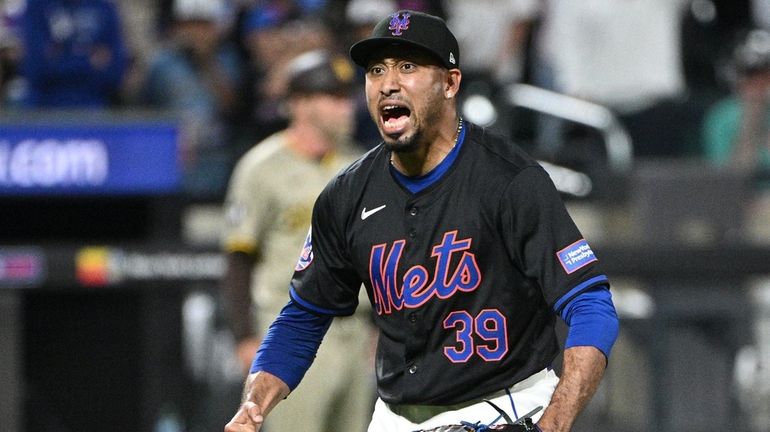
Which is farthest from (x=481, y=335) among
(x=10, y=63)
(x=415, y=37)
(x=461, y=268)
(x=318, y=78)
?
(x=10, y=63)

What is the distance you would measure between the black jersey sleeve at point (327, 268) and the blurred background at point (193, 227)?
364cm

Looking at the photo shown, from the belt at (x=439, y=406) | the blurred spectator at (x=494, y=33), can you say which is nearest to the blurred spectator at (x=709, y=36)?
the blurred spectator at (x=494, y=33)

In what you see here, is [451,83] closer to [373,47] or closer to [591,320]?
[373,47]

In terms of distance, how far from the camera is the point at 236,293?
21.9 ft

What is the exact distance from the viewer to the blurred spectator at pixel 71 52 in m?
8.25

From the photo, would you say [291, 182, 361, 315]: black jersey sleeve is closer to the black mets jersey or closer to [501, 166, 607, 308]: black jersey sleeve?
the black mets jersey

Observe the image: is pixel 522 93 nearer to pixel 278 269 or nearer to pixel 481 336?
pixel 278 269

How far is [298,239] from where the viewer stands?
22.0 ft

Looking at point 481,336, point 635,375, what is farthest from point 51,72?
point 481,336

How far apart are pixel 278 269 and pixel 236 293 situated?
206 millimetres

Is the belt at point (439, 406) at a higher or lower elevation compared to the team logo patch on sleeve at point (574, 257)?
lower

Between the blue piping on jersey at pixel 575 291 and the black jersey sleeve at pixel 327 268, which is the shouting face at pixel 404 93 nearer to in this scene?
the black jersey sleeve at pixel 327 268

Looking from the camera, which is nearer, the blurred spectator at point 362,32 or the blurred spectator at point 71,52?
the blurred spectator at point 71,52

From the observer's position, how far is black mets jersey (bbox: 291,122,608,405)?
12.9 ft
